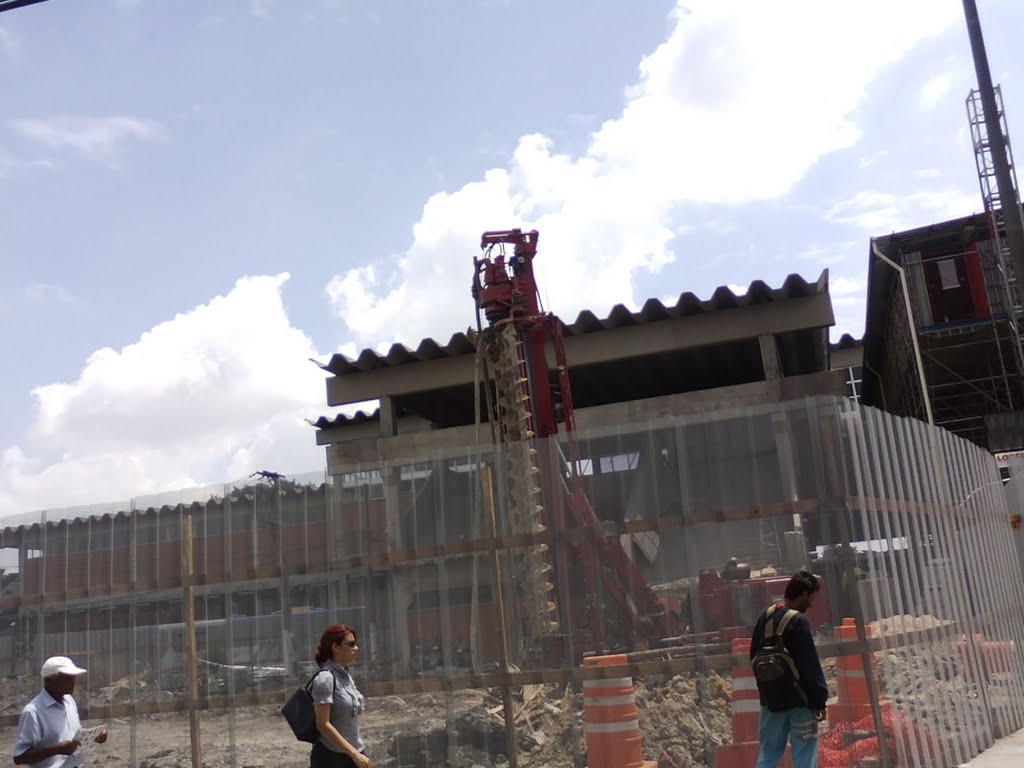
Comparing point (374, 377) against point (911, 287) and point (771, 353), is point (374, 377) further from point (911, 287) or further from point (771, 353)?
point (911, 287)

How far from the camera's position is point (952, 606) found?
29.7 feet

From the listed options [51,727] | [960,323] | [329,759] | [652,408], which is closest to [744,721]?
[329,759]

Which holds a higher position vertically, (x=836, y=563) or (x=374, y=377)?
(x=374, y=377)

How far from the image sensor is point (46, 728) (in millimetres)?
5605

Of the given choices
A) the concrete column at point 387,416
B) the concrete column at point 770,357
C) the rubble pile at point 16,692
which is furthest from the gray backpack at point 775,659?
the concrete column at point 387,416

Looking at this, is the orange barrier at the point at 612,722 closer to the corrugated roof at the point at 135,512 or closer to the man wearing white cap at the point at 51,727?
the corrugated roof at the point at 135,512

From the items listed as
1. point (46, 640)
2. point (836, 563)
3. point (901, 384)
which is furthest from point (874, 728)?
point (901, 384)

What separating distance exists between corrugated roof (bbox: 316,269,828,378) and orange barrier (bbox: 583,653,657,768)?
60.1 ft

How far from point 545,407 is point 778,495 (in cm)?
873

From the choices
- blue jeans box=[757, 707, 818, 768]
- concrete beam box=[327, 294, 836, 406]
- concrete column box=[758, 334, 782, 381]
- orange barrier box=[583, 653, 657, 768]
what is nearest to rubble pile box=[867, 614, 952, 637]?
blue jeans box=[757, 707, 818, 768]

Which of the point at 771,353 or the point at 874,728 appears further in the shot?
the point at 771,353

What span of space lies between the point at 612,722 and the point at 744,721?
100 centimetres

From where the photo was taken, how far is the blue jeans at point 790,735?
238 inches

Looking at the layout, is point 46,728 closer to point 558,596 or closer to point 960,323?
point 558,596
